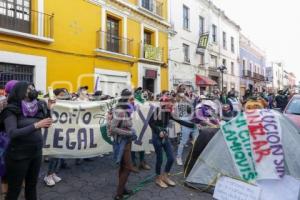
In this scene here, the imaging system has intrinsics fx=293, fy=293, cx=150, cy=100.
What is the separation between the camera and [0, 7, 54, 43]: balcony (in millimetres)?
10266

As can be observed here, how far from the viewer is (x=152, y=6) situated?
18.0 metres

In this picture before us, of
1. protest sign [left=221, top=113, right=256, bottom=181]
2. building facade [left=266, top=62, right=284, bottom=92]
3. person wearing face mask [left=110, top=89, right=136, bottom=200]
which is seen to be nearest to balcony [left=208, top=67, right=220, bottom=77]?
person wearing face mask [left=110, top=89, right=136, bottom=200]

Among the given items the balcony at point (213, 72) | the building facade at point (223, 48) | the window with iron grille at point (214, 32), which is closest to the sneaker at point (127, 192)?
the building facade at point (223, 48)

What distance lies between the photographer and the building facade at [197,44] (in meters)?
20.2

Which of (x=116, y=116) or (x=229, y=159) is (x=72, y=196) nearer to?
(x=116, y=116)

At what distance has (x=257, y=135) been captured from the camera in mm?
3109

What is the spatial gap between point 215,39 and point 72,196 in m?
24.5

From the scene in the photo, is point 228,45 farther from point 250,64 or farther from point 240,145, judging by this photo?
point 240,145

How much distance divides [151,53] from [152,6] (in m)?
3.03

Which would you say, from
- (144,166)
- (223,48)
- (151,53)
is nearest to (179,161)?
(144,166)

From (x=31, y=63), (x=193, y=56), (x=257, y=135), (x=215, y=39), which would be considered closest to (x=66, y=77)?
(x=31, y=63)

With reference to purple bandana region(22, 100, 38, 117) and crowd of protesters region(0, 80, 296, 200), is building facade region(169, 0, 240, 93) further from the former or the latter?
purple bandana region(22, 100, 38, 117)

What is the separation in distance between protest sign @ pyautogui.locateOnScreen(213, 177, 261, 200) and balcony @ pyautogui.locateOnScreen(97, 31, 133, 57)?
37.5ft

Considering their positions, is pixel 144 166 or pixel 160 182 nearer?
pixel 160 182
